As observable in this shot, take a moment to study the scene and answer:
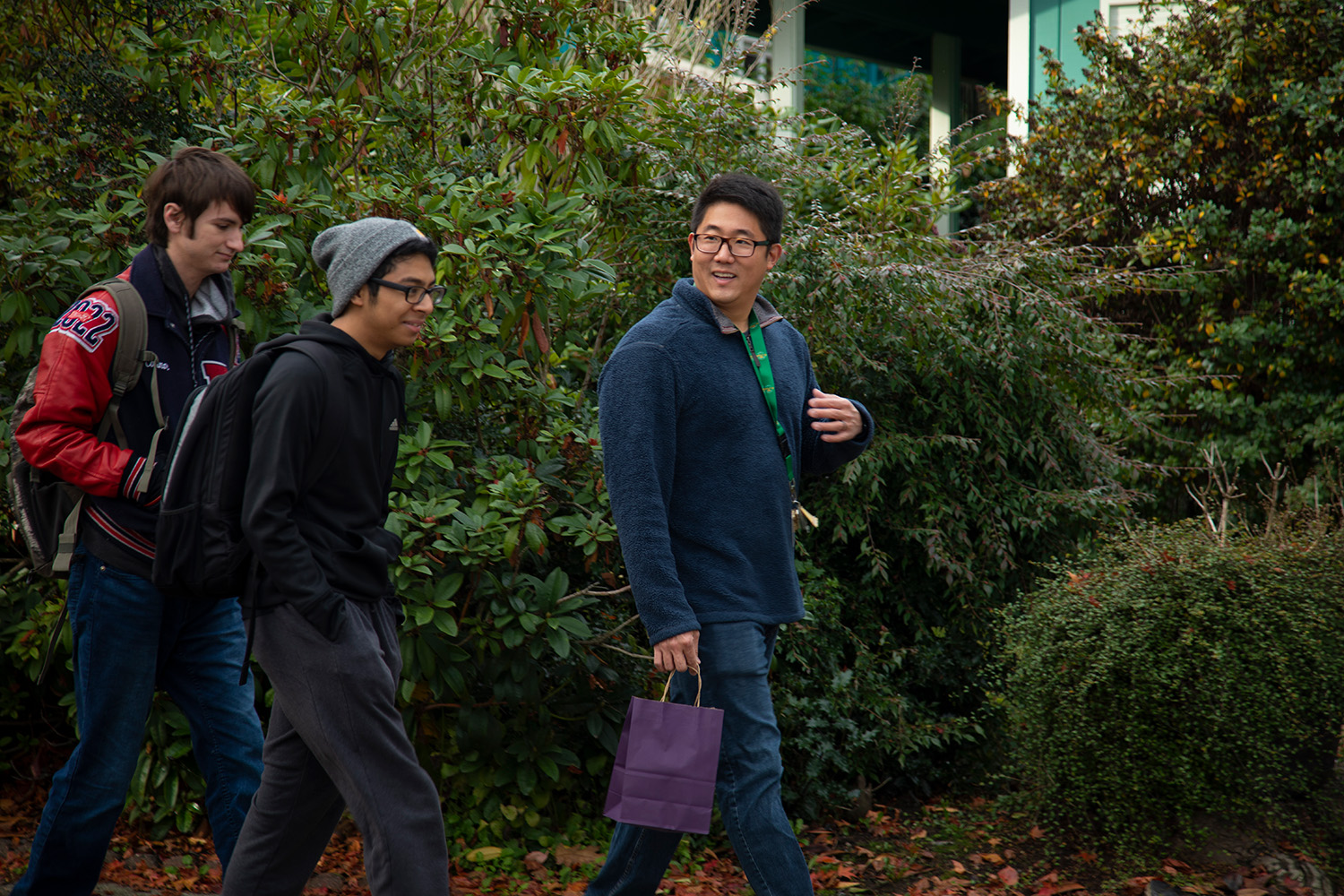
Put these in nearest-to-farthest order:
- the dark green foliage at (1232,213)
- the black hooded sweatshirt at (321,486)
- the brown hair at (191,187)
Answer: the black hooded sweatshirt at (321,486), the brown hair at (191,187), the dark green foliage at (1232,213)

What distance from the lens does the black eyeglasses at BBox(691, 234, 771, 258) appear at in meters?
3.00

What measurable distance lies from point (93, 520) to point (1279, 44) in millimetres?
7941

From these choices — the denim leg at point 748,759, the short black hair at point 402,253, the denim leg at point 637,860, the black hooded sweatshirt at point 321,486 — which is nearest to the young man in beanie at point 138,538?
→ the black hooded sweatshirt at point 321,486

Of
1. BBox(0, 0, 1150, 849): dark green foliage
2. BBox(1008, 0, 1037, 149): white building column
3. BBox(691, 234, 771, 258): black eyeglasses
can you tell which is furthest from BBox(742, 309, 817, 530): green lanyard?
BBox(1008, 0, 1037, 149): white building column

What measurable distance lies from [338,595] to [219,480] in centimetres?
37

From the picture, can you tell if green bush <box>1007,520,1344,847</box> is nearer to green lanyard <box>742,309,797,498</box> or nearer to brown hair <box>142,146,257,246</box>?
green lanyard <box>742,309,797,498</box>

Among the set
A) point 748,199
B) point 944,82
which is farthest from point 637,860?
point 944,82

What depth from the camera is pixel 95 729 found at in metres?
2.86

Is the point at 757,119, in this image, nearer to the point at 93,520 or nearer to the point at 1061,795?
the point at 1061,795

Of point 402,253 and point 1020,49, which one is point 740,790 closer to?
point 402,253

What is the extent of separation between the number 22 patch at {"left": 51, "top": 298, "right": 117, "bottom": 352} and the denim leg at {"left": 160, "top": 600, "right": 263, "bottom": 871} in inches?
28.8

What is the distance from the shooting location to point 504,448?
14.6ft

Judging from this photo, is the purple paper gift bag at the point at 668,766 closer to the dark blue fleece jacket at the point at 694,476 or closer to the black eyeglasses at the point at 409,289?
the dark blue fleece jacket at the point at 694,476

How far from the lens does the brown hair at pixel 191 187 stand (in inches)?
117
